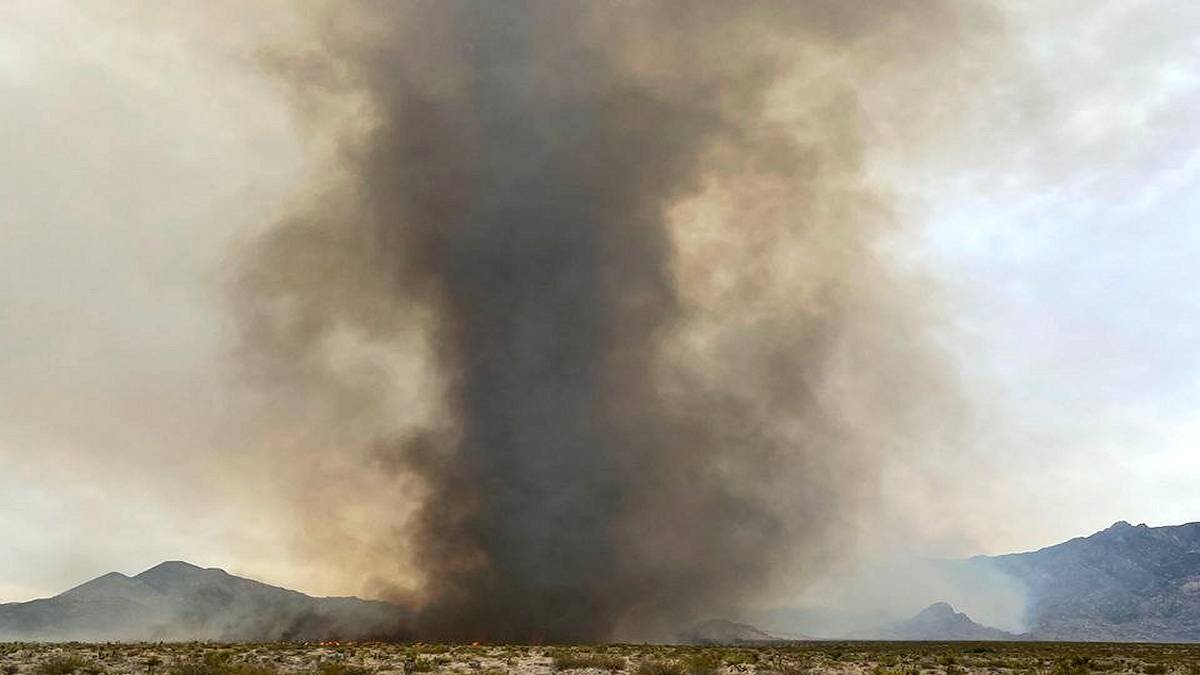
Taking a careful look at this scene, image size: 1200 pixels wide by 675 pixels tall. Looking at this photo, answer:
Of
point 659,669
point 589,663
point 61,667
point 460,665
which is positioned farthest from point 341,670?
point 659,669

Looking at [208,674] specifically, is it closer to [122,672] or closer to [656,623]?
[122,672]

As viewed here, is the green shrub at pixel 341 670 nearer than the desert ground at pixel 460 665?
Yes

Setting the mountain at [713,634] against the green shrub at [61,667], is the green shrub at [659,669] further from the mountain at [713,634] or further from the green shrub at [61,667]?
the mountain at [713,634]

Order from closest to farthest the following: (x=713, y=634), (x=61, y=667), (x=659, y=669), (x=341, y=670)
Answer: (x=61, y=667) → (x=341, y=670) → (x=659, y=669) → (x=713, y=634)

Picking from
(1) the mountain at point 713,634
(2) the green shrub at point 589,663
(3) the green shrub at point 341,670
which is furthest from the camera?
(1) the mountain at point 713,634

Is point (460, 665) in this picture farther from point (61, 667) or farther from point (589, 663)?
point (61, 667)

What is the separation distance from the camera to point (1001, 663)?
42781mm

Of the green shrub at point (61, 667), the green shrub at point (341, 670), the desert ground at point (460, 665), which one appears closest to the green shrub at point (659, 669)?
the desert ground at point (460, 665)

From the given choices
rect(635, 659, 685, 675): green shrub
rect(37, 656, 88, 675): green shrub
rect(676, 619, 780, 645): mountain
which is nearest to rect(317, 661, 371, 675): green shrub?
rect(37, 656, 88, 675): green shrub

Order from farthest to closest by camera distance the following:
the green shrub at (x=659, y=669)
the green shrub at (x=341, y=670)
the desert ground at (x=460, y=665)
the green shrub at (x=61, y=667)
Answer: the desert ground at (x=460, y=665)
the green shrub at (x=659, y=669)
the green shrub at (x=341, y=670)
the green shrub at (x=61, y=667)

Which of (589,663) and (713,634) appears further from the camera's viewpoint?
(713,634)

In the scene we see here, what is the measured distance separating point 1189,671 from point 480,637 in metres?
89.3

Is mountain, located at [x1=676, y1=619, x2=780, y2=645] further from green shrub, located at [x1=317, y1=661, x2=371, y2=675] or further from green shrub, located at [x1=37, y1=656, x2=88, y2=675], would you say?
green shrub, located at [x1=37, y1=656, x2=88, y2=675]

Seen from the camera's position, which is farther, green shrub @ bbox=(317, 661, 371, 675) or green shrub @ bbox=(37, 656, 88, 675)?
green shrub @ bbox=(317, 661, 371, 675)
